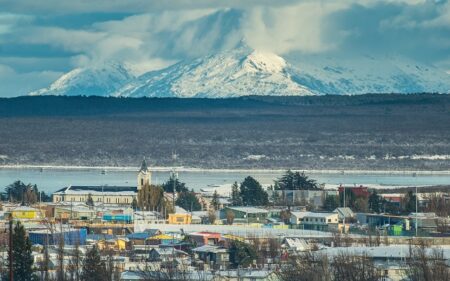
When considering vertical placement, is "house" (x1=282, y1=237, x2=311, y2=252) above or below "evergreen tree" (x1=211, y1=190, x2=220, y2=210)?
below

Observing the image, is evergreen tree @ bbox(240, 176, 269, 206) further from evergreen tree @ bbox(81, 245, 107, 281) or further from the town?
evergreen tree @ bbox(81, 245, 107, 281)

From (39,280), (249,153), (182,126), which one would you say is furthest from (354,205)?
(182,126)

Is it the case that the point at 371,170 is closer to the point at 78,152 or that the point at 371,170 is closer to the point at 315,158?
the point at 315,158

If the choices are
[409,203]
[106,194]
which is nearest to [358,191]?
[409,203]

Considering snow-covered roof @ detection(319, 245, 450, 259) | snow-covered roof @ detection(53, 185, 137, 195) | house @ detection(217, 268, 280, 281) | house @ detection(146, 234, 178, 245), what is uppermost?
snow-covered roof @ detection(53, 185, 137, 195)

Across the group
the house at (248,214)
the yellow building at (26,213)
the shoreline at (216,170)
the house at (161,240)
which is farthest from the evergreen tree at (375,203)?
the shoreline at (216,170)

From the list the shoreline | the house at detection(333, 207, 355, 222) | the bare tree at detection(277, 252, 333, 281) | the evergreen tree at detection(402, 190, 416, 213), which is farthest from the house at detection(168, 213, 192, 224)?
the shoreline

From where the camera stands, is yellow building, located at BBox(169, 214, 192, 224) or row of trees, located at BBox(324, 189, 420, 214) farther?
row of trees, located at BBox(324, 189, 420, 214)
